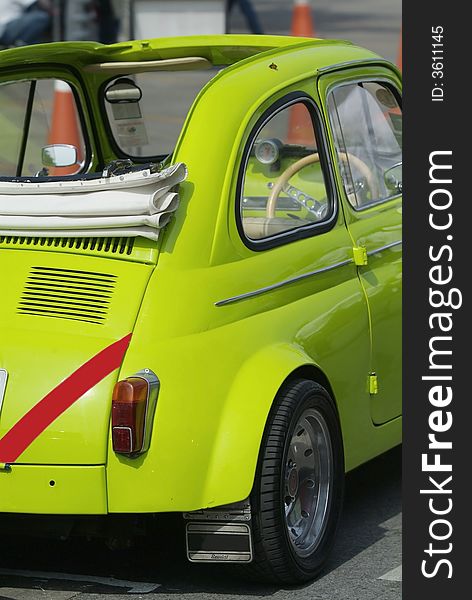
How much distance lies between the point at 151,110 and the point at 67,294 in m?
9.88

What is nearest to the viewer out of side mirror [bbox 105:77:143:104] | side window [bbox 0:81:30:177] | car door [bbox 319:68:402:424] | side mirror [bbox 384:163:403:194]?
car door [bbox 319:68:402:424]

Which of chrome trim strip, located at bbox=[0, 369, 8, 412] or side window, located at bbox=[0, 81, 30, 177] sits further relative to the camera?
side window, located at bbox=[0, 81, 30, 177]

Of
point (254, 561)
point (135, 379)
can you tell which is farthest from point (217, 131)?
point (254, 561)

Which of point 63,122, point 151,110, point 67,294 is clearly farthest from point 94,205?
point 151,110

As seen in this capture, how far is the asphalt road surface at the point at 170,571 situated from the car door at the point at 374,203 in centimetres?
52

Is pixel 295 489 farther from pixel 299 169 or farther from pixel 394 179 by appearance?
pixel 394 179

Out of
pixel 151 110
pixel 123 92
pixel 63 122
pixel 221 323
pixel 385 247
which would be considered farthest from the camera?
pixel 151 110

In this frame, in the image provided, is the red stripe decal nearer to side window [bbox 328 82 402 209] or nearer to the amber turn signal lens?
the amber turn signal lens

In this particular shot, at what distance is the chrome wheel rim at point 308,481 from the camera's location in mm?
4926

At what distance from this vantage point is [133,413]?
A: 439cm

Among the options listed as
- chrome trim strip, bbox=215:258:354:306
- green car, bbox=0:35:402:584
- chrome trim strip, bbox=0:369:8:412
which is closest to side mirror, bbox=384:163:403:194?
green car, bbox=0:35:402:584

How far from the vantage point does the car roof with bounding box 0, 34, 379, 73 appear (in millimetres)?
5871

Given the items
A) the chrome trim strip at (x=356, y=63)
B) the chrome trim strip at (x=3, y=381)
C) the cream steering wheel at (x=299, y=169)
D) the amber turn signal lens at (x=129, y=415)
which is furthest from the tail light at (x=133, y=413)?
the chrome trim strip at (x=356, y=63)

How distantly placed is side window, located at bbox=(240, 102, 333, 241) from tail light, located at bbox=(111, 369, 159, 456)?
0.91 meters
